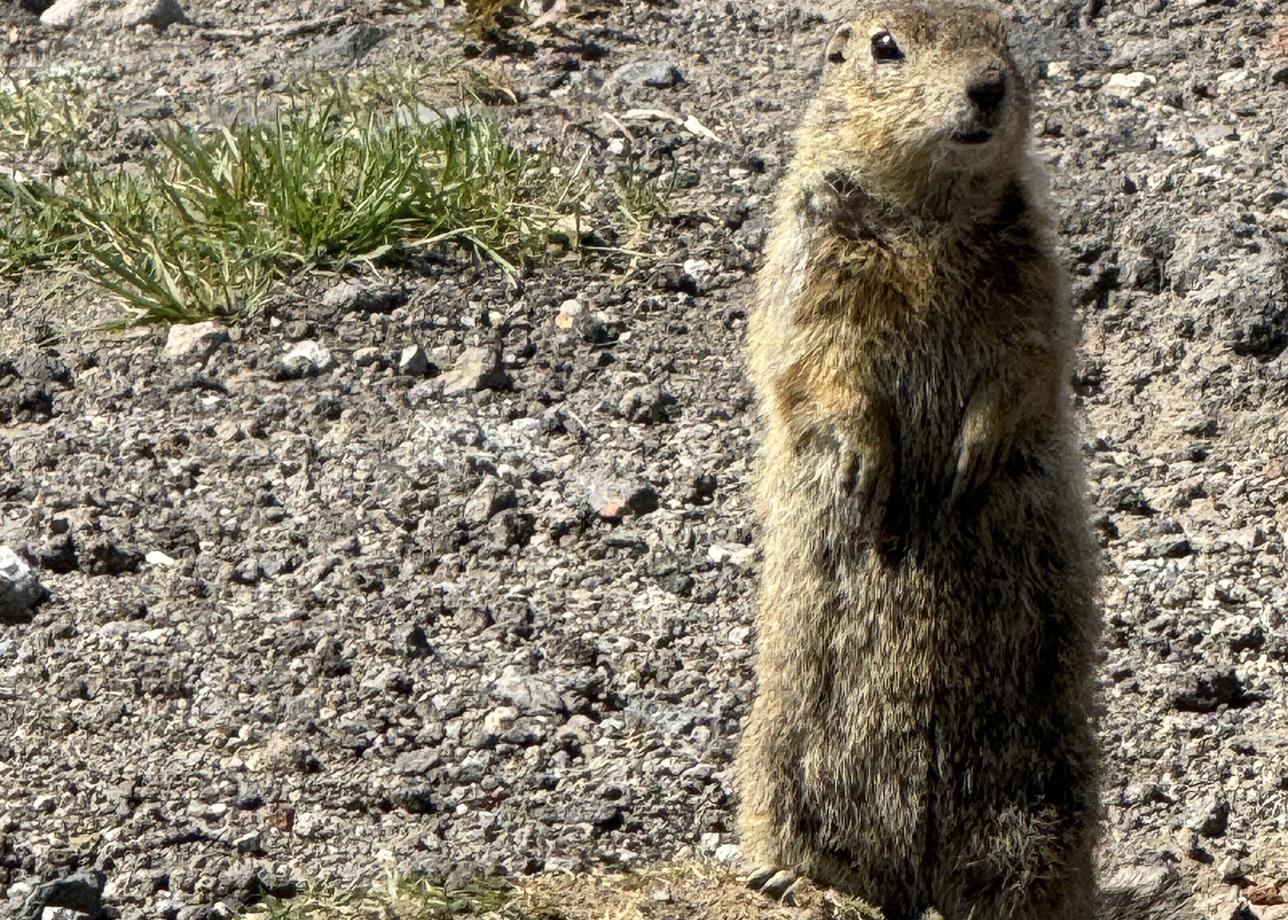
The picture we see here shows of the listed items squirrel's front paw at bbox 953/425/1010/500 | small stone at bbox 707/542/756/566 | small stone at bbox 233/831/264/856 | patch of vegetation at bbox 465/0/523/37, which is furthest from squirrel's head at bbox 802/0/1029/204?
patch of vegetation at bbox 465/0/523/37

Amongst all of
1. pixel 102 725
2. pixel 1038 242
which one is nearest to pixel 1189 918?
pixel 1038 242

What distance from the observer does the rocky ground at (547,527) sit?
442 cm

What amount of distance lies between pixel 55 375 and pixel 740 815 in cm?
266

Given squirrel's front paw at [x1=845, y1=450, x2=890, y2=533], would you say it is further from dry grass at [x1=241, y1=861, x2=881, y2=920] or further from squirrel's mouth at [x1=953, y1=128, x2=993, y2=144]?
dry grass at [x1=241, y1=861, x2=881, y2=920]

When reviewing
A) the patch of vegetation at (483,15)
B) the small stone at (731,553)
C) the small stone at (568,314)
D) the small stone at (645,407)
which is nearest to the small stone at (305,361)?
the small stone at (568,314)

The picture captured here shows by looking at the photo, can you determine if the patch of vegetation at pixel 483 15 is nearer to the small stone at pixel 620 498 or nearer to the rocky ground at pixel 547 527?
the rocky ground at pixel 547 527

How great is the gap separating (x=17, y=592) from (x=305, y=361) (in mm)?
1205

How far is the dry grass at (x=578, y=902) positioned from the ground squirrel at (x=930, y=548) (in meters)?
0.09

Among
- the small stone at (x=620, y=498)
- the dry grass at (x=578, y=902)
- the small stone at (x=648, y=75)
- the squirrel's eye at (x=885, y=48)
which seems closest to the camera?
the dry grass at (x=578, y=902)

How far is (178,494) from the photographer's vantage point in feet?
17.4

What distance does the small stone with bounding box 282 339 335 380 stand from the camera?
224 inches

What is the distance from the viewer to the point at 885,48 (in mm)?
4090

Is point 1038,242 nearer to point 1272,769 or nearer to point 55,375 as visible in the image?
point 1272,769

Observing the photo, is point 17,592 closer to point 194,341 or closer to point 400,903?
point 194,341
